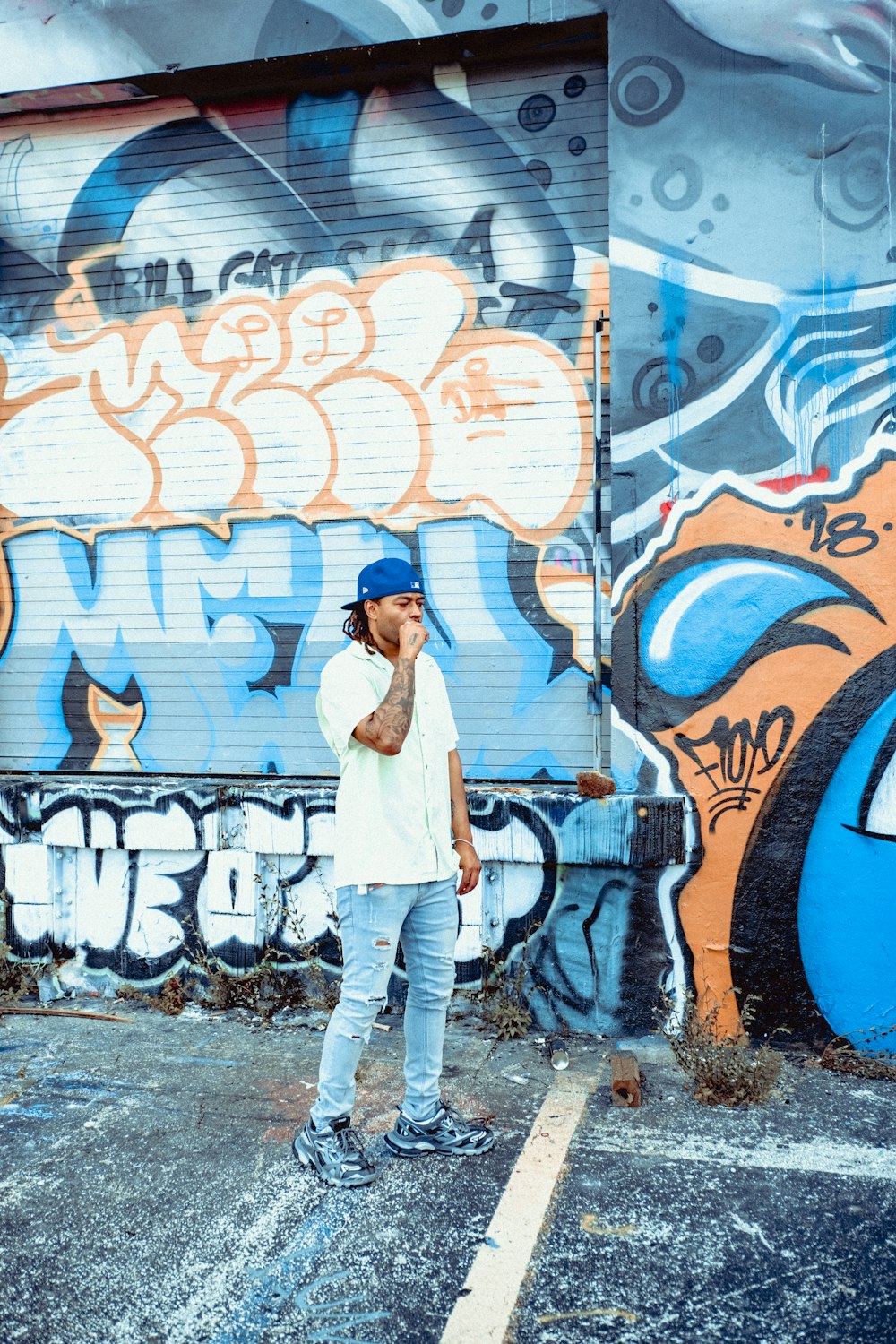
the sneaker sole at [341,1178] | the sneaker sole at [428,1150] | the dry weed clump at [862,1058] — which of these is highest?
the sneaker sole at [341,1178]

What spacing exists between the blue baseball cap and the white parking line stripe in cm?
201

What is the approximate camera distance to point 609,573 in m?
5.02

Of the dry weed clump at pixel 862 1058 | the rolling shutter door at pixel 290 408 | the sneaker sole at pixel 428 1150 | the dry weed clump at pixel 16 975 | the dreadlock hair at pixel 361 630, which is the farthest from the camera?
the dry weed clump at pixel 16 975

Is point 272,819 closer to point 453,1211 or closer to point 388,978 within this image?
point 388,978

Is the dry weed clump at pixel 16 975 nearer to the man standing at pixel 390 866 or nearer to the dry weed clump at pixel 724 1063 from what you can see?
the man standing at pixel 390 866

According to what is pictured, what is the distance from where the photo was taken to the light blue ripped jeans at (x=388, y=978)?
3.51m

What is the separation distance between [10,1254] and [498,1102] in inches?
70.4

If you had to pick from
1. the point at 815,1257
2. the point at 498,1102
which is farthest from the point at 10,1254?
the point at 815,1257

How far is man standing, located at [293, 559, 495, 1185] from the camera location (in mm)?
3496

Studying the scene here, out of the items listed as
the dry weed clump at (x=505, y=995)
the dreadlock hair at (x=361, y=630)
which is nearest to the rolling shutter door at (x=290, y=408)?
the dry weed clump at (x=505, y=995)

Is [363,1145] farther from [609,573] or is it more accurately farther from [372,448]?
[372,448]

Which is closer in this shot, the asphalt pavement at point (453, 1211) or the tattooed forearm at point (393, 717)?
the asphalt pavement at point (453, 1211)

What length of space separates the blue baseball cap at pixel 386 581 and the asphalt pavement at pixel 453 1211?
1959 millimetres

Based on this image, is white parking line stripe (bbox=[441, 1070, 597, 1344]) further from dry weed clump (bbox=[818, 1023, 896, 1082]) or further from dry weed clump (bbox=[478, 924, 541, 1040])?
dry weed clump (bbox=[818, 1023, 896, 1082])
